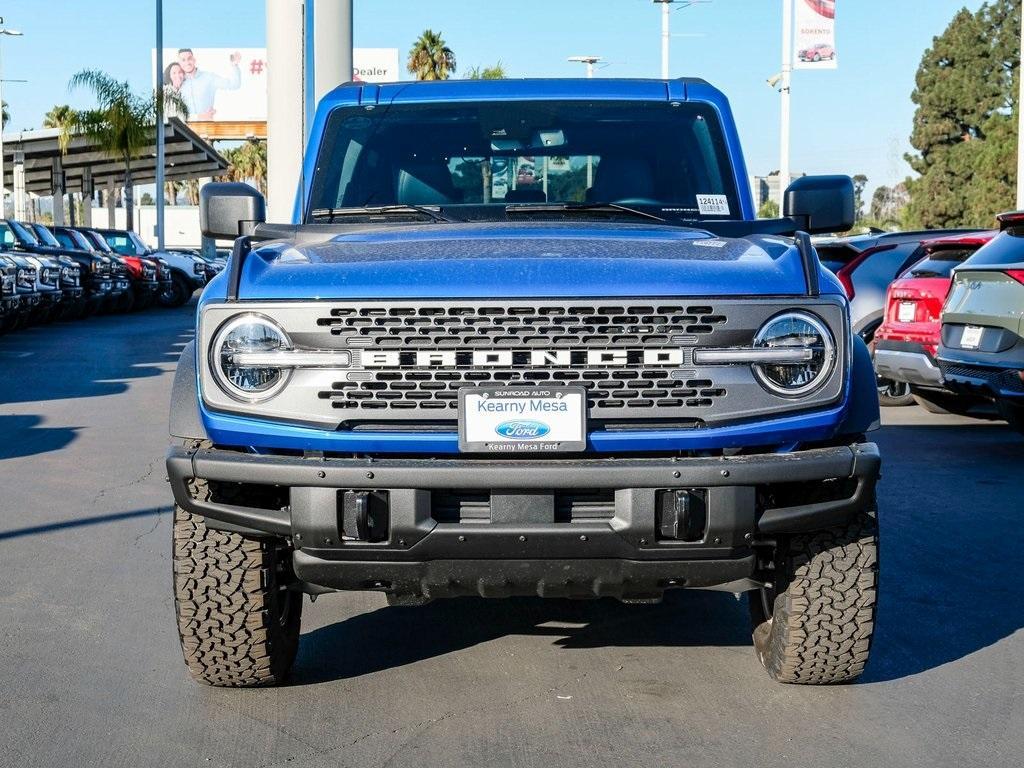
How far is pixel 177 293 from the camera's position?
35812mm

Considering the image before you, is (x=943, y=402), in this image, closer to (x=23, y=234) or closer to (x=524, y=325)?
(x=524, y=325)

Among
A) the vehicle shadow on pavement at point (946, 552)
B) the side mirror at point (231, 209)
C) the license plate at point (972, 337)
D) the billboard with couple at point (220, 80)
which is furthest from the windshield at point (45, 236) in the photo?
the billboard with couple at point (220, 80)

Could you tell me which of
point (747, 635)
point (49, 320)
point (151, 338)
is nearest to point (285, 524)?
point (747, 635)

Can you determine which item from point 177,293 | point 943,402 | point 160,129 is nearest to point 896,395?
point 943,402

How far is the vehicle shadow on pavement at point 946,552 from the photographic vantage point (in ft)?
17.4

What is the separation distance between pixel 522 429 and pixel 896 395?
33.9ft

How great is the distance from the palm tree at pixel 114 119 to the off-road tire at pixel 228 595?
43140 mm

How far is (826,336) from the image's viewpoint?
4.12 m

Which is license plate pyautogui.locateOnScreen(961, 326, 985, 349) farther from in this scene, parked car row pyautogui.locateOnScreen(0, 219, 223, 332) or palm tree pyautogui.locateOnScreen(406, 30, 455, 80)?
palm tree pyautogui.locateOnScreen(406, 30, 455, 80)

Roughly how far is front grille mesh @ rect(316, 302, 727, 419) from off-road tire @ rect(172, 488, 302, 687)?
0.63 m

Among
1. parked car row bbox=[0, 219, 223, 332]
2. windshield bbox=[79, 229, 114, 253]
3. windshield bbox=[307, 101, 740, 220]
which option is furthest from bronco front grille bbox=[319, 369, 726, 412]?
windshield bbox=[79, 229, 114, 253]

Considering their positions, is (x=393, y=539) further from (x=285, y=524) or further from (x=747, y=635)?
(x=747, y=635)

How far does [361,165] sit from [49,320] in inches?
826

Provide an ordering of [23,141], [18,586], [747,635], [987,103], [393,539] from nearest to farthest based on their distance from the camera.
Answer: [393,539] → [747,635] → [18,586] → [23,141] → [987,103]
